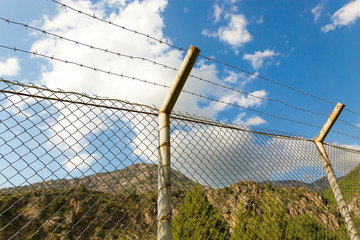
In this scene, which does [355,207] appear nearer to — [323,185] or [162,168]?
[323,185]

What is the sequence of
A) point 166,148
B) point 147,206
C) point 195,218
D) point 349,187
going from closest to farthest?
point 166,148
point 147,206
point 349,187
point 195,218

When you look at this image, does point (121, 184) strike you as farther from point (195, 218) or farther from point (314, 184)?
point (195, 218)

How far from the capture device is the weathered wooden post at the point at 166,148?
1.91 metres

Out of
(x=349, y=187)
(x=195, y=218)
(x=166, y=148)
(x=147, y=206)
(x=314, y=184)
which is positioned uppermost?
(x=349, y=187)

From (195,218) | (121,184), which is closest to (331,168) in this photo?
(121,184)

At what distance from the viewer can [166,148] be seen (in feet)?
7.15

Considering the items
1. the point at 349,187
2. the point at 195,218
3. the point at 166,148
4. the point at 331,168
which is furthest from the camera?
the point at 195,218

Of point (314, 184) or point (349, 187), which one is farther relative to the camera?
point (349, 187)

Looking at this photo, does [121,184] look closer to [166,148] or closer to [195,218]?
[166,148]

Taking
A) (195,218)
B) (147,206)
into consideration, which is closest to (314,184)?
(147,206)

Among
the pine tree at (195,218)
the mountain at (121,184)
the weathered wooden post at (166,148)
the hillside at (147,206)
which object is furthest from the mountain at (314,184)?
the weathered wooden post at (166,148)

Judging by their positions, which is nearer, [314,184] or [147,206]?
[147,206]

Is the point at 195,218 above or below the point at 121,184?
above

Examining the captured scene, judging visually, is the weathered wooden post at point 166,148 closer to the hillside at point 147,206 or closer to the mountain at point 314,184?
the hillside at point 147,206
